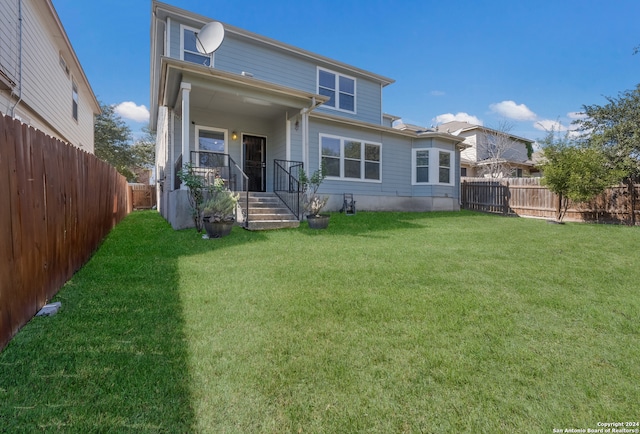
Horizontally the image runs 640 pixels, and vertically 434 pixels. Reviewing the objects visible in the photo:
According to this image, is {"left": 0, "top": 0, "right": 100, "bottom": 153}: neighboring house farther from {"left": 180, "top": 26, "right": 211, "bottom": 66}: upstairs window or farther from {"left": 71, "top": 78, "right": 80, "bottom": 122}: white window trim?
{"left": 180, "top": 26, "right": 211, "bottom": 66}: upstairs window

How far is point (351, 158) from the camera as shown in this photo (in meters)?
11.6

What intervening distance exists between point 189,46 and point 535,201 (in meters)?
13.9

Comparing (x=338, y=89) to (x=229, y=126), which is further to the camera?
(x=338, y=89)

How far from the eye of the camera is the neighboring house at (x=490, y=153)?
21.5 metres

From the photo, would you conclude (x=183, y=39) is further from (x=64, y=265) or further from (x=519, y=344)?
(x=519, y=344)

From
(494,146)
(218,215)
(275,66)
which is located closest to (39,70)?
(218,215)

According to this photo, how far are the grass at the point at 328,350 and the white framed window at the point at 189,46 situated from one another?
26.4ft

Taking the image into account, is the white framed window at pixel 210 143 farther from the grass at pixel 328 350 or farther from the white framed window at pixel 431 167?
the white framed window at pixel 431 167

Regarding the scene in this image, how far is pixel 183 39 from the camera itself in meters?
9.57

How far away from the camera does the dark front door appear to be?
10.6 m

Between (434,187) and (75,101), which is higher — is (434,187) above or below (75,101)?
below

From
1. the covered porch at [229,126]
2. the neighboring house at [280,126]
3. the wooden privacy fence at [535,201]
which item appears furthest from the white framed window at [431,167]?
the covered porch at [229,126]

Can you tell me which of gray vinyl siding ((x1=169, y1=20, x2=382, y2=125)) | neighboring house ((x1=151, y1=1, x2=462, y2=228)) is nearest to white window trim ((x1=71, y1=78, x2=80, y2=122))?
neighboring house ((x1=151, y1=1, x2=462, y2=228))

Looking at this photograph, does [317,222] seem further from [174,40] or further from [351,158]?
[174,40]
